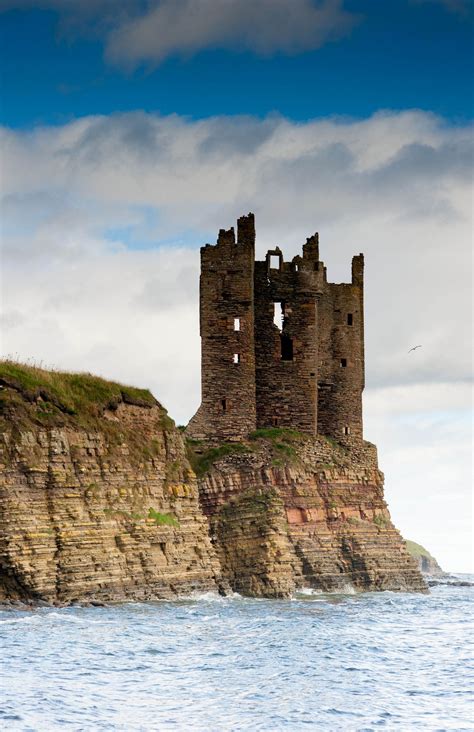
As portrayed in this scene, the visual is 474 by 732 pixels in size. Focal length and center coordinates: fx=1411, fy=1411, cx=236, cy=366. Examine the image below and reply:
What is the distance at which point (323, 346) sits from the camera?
261 feet

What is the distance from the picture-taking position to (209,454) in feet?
234

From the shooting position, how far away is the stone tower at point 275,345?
2896 inches

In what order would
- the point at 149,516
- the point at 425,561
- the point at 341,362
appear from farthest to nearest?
the point at 425,561 → the point at 341,362 → the point at 149,516

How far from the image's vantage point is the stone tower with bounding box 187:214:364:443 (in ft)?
241

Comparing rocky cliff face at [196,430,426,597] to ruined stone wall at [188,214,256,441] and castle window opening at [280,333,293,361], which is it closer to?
ruined stone wall at [188,214,256,441]

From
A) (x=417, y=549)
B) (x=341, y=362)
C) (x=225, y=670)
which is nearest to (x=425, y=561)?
(x=417, y=549)

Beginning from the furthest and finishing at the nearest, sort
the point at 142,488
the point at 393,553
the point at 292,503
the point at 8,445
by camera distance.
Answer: the point at 393,553, the point at 292,503, the point at 142,488, the point at 8,445

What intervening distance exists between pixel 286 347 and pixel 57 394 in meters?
23.4

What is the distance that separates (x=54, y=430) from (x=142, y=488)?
6626 mm

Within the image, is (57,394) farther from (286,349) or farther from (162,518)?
(286,349)

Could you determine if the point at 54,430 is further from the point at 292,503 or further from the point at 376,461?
the point at 376,461

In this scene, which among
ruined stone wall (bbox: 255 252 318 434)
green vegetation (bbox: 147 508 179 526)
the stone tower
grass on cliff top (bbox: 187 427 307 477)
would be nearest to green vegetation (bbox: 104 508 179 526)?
green vegetation (bbox: 147 508 179 526)

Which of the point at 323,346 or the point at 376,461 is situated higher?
the point at 323,346

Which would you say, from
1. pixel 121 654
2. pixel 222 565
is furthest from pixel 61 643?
pixel 222 565
